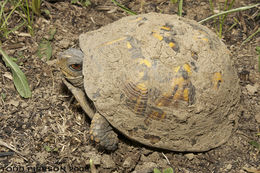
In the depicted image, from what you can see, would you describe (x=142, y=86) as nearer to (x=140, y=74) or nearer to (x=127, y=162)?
(x=140, y=74)

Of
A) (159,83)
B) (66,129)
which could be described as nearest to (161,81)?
(159,83)

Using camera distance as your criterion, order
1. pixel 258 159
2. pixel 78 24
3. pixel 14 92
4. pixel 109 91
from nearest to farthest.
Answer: pixel 109 91 → pixel 258 159 → pixel 14 92 → pixel 78 24

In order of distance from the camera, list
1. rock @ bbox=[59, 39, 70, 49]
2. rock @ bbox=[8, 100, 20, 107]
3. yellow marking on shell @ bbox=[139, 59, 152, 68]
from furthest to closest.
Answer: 1. rock @ bbox=[59, 39, 70, 49]
2. rock @ bbox=[8, 100, 20, 107]
3. yellow marking on shell @ bbox=[139, 59, 152, 68]

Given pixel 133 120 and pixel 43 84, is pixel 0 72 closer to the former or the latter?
pixel 43 84

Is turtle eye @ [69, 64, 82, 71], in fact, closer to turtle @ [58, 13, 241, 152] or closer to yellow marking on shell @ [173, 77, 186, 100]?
turtle @ [58, 13, 241, 152]

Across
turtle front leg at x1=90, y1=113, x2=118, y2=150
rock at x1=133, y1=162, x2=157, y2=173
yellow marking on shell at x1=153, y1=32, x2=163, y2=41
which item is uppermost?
yellow marking on shell at x1=153, y1=32, x2=163, y2=41

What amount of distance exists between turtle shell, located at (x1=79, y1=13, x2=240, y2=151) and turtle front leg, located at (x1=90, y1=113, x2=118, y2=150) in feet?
0.40

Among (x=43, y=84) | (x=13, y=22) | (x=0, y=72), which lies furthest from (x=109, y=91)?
(x=13, y=22)

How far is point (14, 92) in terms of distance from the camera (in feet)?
11.8

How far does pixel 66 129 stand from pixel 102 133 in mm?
564

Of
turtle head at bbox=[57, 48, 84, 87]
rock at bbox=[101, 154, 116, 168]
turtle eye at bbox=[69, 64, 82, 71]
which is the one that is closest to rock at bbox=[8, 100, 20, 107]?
turtle head at bbox=[57, 48, 84, 87]

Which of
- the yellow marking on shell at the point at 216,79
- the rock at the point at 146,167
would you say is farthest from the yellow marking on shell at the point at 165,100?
the rock at the point at 146,167

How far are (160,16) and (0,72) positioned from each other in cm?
216

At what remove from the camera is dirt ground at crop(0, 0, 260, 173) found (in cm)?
319
